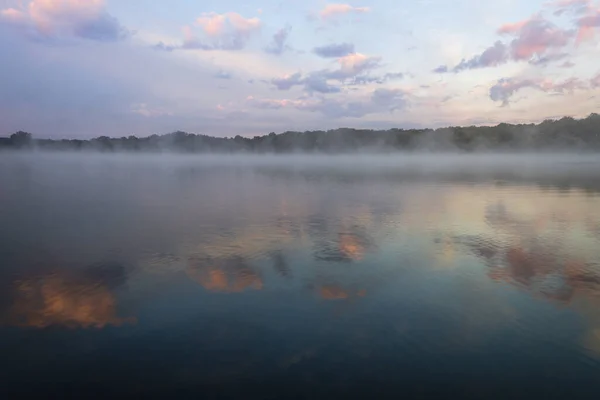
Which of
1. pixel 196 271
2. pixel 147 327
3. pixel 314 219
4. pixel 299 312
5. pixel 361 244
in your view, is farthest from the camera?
pixel 314 219

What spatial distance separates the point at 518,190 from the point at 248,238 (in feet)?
108

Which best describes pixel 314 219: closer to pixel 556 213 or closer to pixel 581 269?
pixel 581 269

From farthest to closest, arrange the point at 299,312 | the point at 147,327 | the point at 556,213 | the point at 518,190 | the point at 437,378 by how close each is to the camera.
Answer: the point at 518,190
the point at 556,213
the point at 299,312
the point at 147,327
the point at 437,378

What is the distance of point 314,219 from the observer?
25.3m

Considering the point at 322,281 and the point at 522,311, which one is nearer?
the point at 522,311

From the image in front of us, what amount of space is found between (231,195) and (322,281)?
2634cm

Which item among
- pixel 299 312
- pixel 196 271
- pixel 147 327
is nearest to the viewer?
pixel 147 327

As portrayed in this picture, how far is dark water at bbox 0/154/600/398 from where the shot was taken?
8.16 m

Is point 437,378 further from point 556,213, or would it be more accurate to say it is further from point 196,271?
point 556,213

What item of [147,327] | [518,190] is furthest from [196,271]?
[518,190]

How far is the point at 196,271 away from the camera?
14656 millimetres

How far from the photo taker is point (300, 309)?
1133cm

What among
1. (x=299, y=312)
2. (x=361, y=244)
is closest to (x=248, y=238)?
(x=361, y=244)

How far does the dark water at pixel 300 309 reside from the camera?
8164 millimetres
